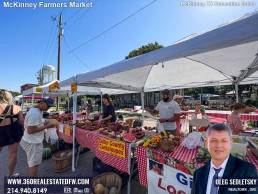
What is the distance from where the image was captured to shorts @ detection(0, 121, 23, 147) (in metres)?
3.11

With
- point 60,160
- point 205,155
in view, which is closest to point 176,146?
point 205,155

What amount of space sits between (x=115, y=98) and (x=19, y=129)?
94.7ft

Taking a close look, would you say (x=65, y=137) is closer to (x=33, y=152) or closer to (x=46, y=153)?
(x=46, y=153)

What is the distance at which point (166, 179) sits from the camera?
1.99m

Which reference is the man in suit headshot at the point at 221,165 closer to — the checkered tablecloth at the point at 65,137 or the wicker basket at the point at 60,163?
the wicker basket at the point at 60,163

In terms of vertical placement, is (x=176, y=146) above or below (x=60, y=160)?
above

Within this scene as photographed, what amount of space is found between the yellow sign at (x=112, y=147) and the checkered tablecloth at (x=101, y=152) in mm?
62

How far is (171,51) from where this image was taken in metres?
1.91

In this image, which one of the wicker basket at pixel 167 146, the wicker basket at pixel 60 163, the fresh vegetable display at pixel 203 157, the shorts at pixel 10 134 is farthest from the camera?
the wicker basket at pixel 60 163

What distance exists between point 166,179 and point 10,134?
2889 millimetres

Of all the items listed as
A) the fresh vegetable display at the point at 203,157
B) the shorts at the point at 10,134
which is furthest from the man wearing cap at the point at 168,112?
the shorts at the point at 10,134

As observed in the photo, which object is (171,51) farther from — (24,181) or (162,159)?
(24,181)

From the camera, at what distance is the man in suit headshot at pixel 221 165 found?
1.11m

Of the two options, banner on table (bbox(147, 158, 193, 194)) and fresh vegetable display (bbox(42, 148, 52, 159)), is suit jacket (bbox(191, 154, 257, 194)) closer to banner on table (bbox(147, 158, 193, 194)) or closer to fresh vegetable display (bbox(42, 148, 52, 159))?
banner on table (bbox(147, 158, 193, 194))
